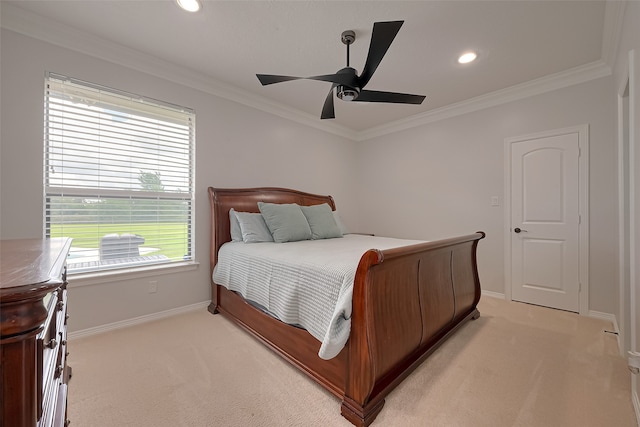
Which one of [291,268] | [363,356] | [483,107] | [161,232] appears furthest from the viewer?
[483,107]

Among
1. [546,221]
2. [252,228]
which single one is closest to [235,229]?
[252,228]

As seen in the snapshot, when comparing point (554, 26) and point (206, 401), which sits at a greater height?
point (554, 26)

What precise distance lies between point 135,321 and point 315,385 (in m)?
1.95

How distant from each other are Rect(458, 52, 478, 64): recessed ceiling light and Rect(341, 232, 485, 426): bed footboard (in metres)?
1.77

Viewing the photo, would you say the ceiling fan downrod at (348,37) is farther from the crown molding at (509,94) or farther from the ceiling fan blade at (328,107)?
the crown molding at (509,94)

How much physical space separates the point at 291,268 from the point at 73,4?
2.52 meters

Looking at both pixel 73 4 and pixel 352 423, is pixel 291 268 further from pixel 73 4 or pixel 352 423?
pixel 73 4

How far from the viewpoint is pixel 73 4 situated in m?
1.95

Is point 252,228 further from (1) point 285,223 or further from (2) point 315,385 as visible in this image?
(2) point 315,385

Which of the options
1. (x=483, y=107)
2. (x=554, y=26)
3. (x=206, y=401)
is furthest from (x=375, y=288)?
(x=483, y=107)

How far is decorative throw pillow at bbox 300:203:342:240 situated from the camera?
3.23 m

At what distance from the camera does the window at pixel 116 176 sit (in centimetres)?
223

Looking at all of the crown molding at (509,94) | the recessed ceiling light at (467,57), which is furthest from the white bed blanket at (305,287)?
the crown molding at (509,94)

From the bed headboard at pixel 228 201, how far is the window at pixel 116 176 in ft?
0.88
